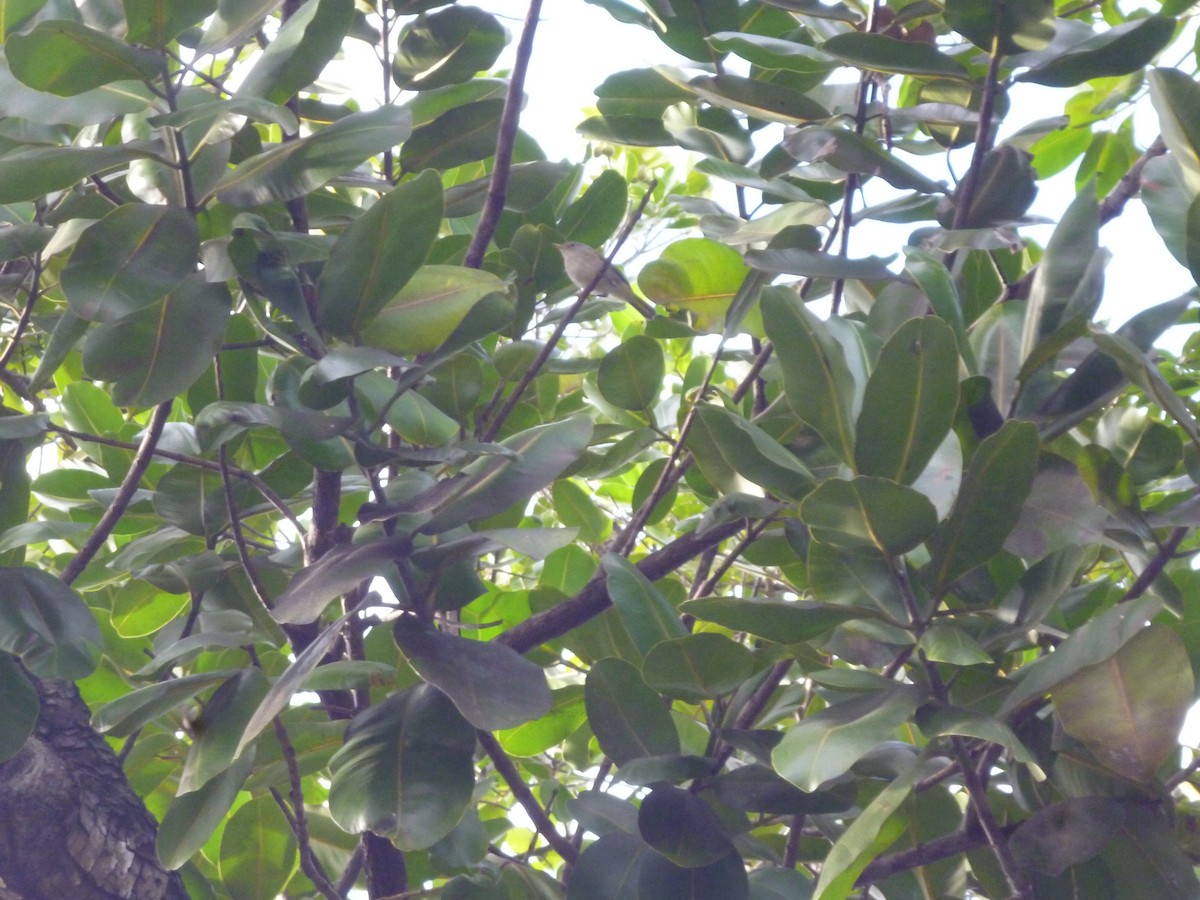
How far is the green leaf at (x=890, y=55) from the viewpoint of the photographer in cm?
75

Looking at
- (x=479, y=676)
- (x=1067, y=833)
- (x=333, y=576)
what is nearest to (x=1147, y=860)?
(x=1067, y=833)

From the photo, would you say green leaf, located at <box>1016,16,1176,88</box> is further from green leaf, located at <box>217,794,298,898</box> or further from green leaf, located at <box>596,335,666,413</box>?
green leaf, located at <box>217,794,298,898</box>

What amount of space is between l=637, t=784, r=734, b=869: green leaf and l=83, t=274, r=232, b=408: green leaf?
42 cm

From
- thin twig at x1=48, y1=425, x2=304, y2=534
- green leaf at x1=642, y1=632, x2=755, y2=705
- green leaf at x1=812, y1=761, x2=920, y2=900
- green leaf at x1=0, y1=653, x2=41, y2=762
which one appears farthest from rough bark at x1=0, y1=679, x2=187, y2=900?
green leaf at x1=812, y1=761, x2=920, y2=900

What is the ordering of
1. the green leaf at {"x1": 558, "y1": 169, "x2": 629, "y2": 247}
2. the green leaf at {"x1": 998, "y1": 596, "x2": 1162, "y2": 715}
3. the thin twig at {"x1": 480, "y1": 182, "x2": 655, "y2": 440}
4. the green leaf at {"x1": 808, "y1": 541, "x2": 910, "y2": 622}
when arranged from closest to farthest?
the green leaf at {"x1": 998, "y1": 596, "x2": 1162, "y2": 715}
the green leaf at {"x1": 808, "y1": 541, "x2": 910, "y2": 622}
the thin twig at {"x1": 480, "y1": 182, "x2": 655, "y2": 440}
the green leaf at {"x1": 558, "y1": 169, "x2": 629, "y2": 247}

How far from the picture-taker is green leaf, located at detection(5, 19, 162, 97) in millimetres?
632

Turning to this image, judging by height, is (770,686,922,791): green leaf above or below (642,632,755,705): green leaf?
above

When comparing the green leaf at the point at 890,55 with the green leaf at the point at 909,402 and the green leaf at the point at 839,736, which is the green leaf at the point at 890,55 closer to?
the green leaf at the point at 909,402

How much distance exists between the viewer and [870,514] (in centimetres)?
62

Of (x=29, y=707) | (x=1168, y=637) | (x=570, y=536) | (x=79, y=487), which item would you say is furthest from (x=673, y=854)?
(x=79, y=487)

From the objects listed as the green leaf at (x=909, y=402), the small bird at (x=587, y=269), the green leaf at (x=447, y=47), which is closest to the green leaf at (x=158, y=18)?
the green leaf at (x=447, y=47)

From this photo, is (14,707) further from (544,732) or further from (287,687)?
(544,732)

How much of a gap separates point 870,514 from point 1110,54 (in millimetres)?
382

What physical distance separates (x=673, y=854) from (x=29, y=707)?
0.49 m
